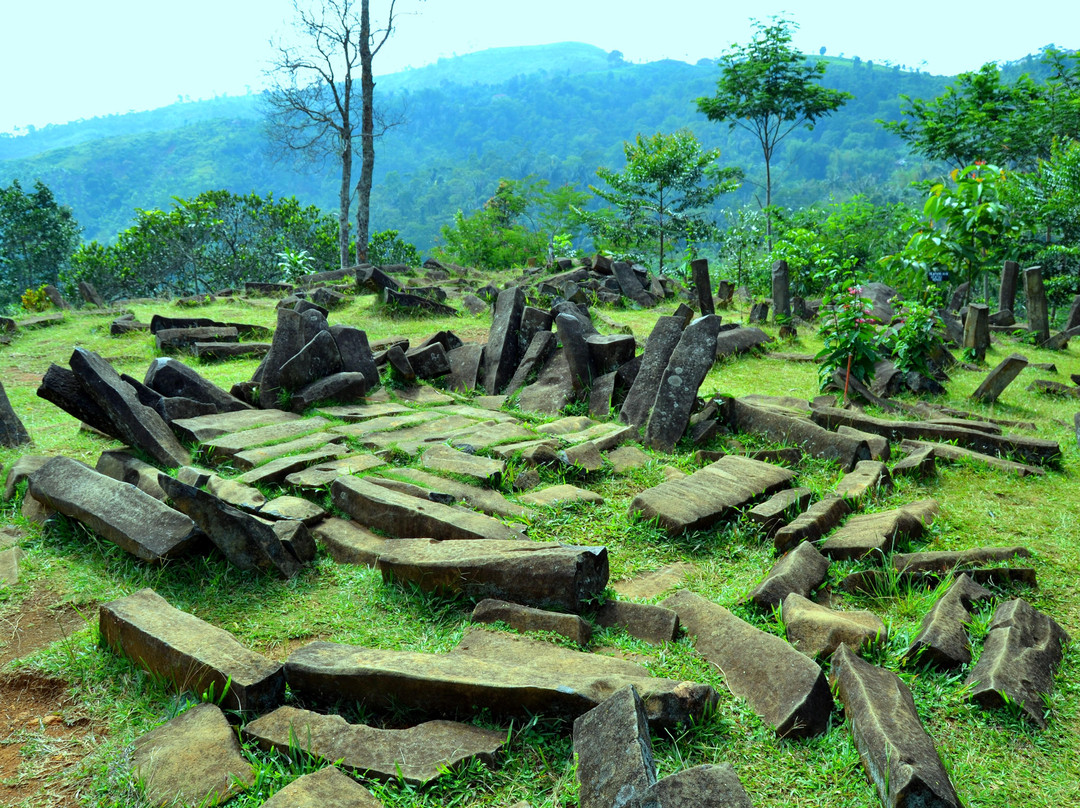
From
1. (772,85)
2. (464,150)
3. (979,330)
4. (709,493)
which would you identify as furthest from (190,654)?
(464,150)

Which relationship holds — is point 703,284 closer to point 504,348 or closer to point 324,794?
point 504,348

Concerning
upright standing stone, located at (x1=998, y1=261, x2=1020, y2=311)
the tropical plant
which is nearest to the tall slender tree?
the tropical plant

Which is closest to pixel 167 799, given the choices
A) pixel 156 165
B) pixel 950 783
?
pixel 950 783

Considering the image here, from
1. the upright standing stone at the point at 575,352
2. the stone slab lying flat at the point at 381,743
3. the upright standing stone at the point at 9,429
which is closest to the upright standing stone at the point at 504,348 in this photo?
the upright standing stone at the point at 575,352

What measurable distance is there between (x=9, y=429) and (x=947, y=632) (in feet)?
19.6

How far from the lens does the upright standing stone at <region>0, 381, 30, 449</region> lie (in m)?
4.94

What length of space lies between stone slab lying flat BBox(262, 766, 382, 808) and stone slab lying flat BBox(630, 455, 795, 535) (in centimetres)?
220

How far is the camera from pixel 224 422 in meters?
5.19

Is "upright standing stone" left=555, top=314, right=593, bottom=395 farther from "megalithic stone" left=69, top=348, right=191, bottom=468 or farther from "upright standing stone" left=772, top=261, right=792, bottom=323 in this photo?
"upright standing stone" left=772, top=261, right=792, bottom=323

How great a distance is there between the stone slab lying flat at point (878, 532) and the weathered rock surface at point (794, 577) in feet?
0.43

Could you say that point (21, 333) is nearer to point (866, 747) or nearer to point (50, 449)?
point (50, 449)

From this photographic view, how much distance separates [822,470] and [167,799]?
4.15 meters

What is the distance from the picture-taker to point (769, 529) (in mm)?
3750

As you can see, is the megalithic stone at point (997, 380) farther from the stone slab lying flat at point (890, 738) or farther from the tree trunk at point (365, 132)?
the tree trunk at point (365, 132)
